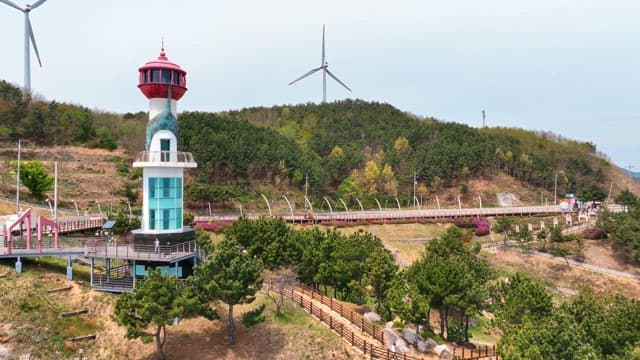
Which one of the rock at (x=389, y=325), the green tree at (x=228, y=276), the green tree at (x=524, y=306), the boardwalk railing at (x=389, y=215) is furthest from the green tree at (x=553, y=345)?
the boardwalk railing at (x=389, y=215)

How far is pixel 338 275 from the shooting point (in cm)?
3125

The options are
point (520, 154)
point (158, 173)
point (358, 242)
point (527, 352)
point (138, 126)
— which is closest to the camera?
point (527, 352)

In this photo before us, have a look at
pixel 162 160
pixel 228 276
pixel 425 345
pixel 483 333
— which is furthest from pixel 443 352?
pixel 162 160

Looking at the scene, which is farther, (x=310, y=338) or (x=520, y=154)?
(x=520, y=154)

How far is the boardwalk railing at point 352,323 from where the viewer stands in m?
26.1

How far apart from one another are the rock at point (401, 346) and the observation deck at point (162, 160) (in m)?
16.6

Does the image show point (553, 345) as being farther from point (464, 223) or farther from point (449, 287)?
point (464, 223)

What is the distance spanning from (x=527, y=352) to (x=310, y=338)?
11.8 meters

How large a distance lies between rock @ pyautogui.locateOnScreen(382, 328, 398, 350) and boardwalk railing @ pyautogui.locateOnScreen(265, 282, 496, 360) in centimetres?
20

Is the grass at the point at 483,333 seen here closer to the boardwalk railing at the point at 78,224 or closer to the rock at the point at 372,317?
the rock at the point at 372,317

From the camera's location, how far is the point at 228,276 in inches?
969

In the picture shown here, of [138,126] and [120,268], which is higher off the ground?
[138,126]

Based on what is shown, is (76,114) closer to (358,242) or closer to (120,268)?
(120,268)

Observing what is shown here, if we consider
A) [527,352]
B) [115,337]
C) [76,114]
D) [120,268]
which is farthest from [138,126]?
[527,352]
